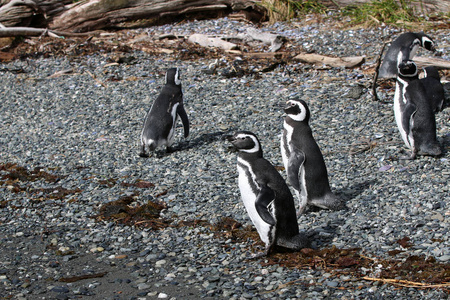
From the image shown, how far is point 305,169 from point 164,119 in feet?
7.91

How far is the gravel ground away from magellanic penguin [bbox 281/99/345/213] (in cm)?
14

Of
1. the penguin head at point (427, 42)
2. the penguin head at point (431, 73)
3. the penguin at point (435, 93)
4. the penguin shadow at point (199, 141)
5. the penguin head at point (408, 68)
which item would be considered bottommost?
the penguin shadow at point (199, 141)

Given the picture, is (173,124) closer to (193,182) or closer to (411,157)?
(193,182)

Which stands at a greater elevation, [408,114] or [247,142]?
[247,142]

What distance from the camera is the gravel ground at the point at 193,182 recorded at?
12.9 ft

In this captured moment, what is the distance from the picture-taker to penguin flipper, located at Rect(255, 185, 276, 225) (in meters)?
3.92

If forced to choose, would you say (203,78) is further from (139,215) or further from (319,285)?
(319,285)

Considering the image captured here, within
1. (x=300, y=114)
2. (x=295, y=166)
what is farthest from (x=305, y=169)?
(x=300, y=114)

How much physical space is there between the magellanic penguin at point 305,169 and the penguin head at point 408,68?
1488 mm

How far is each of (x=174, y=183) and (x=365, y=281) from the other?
2.62m

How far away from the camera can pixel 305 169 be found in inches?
188

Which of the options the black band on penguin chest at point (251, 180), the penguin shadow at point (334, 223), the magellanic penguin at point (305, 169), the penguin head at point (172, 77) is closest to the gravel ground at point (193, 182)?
the penguin shadow at point (334, 223)

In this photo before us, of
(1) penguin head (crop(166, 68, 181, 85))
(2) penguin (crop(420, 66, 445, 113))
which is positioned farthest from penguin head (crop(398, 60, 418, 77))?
(1) penguin head (crop(166, 68, 181, 85))

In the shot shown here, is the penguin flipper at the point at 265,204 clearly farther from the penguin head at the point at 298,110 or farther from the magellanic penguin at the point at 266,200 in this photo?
the penguin head at the point at 298,110
